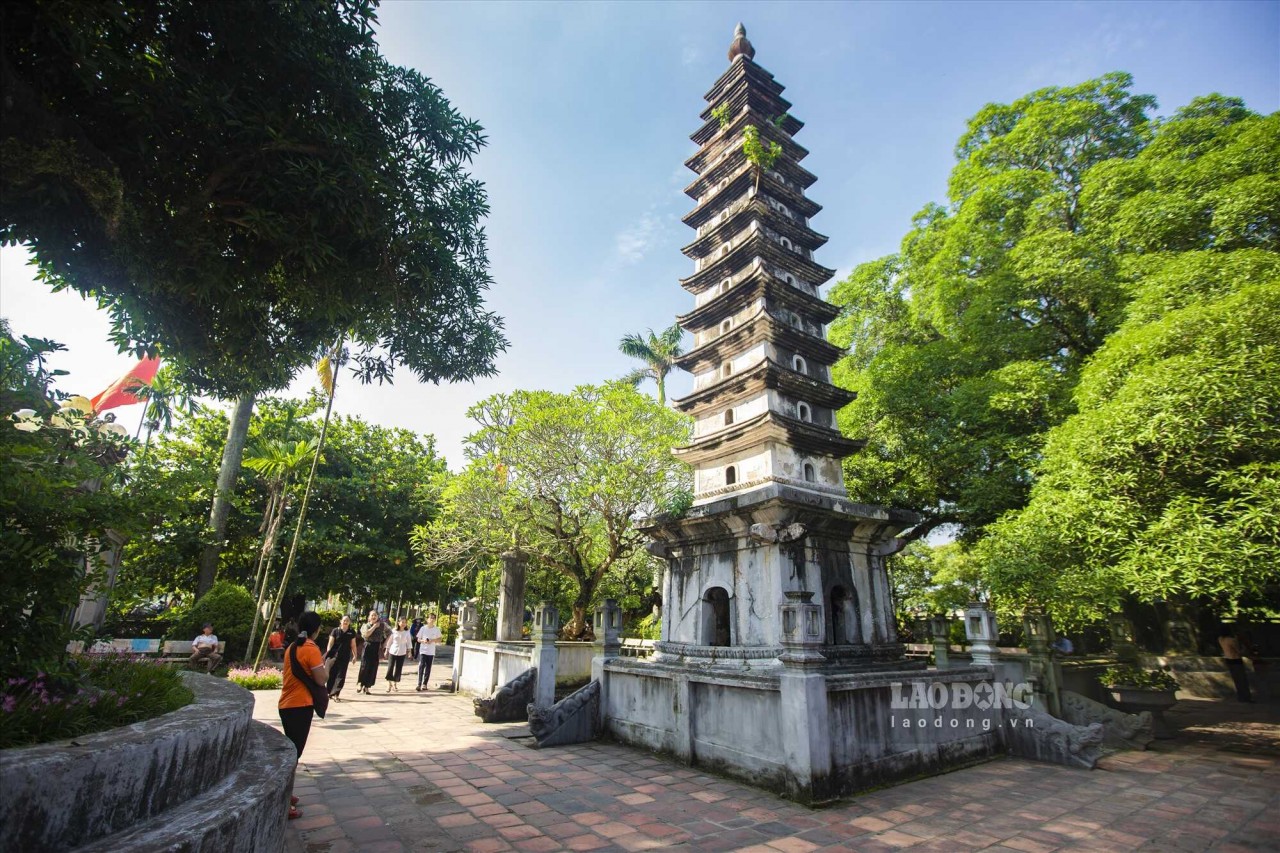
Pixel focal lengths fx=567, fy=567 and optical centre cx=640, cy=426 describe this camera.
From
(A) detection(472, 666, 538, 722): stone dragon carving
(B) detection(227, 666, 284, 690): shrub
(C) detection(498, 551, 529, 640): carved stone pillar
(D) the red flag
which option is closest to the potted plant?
(A) detection(472, 666, 538, 722): stone dragon carving

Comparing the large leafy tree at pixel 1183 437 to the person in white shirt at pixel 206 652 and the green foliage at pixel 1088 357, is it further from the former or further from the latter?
the person in white shirt at pixel 206 652

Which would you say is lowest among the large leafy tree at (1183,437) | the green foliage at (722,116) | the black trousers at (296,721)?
the black trousers at (296,721)

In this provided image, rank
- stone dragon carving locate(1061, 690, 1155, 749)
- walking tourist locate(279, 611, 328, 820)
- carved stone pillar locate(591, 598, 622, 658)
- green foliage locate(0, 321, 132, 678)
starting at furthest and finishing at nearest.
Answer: carved stone pillar locate(591, 598, 622, 658), stone dragon carving locate(1061, 690, 1155, 749), walking tourist locate(279, 611, 328, 820), green foliage locate(0, 321, 132, 678)

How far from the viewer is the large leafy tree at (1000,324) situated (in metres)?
14.3

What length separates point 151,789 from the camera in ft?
8.83

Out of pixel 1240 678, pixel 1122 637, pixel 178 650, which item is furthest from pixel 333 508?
pixel 1240 678

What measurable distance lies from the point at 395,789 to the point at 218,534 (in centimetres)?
1552

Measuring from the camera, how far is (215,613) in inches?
615

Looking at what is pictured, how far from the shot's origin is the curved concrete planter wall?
7.16 ft

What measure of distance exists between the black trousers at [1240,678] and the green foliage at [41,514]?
74.0 ft

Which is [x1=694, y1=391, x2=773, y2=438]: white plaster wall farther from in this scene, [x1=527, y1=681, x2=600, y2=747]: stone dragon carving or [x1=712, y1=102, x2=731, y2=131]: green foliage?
[x1=712, y1=102, x2=731, y2=131]: green foliage

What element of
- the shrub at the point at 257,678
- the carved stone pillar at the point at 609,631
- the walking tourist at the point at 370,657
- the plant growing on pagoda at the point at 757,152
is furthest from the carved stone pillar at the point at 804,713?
the plant growing on pagoda at the point at 757,152

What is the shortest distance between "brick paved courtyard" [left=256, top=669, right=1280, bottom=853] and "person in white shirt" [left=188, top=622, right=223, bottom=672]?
5.43m

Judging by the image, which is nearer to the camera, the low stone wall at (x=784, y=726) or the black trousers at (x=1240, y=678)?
the low stone wall at (x=784, y=726)
